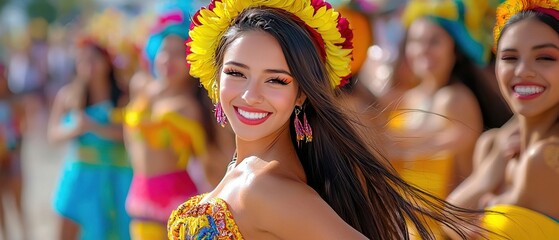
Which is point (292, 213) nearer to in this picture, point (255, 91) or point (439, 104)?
point (255, 91)

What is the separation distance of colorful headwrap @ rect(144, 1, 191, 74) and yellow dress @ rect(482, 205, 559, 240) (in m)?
3.27

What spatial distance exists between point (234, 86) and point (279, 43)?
0.20 meters

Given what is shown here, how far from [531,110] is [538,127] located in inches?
3.8

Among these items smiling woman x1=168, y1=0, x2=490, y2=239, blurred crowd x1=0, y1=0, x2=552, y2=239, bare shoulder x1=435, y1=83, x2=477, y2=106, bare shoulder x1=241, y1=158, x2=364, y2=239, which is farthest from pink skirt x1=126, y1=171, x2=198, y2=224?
bare shoulder x1=241, y1=158, x2=364, y2=239

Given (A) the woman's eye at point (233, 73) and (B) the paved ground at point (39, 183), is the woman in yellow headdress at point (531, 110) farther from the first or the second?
(B) the paved ground at point (39, 183)

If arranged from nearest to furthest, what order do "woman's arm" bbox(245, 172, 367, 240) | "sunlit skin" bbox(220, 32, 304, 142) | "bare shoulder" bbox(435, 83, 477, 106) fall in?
1. "woman's arm" bbox(245, 172, 367, 240)
2. "sunlit skin" bbox(220, 32, 304, 142)
3. "bare shoulder" bbox(435, 83, 477, 106)

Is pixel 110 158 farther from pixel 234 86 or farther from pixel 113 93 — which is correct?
pixel 234 86

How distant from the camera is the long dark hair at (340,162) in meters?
3.09

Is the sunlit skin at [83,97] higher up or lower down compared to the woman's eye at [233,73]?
lower down

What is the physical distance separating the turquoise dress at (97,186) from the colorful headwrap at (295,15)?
4.08m

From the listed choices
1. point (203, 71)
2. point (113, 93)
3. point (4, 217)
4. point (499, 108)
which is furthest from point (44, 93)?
point (203, 71)

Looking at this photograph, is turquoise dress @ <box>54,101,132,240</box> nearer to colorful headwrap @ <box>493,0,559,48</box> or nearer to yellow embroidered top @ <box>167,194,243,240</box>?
colorful headwrap @ <box>493,0,559,48</box>

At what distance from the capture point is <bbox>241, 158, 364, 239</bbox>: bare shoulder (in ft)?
9.32

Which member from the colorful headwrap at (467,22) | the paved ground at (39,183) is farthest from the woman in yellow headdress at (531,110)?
the paved ground at (39,183)
